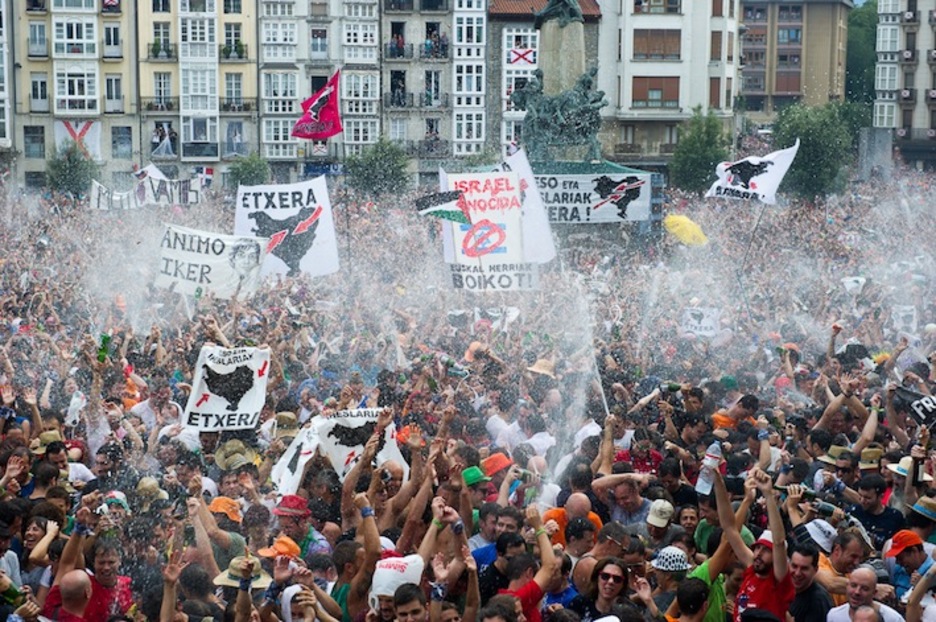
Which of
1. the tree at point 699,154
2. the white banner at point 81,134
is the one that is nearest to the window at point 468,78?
the tree at point 699,154

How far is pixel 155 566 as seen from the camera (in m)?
9.22

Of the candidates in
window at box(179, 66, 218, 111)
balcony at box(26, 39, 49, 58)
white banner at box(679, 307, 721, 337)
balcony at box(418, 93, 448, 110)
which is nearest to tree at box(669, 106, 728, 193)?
balcony at box(418, 93, 448, 110)

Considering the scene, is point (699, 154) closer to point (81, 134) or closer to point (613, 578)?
point (81, 134)

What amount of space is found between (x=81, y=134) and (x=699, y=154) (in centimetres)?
2384

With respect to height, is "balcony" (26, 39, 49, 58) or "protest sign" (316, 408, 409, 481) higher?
"balcony" (26, 39, 49, 58)

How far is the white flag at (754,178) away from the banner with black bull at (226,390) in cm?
1355

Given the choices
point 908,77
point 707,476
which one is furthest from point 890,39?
point 707,476

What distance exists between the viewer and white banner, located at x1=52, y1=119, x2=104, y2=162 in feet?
240

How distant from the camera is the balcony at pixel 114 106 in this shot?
246 ft

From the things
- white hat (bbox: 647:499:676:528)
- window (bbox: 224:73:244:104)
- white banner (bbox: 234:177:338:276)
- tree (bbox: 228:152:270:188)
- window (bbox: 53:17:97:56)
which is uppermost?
window (bbox: 53:17:97:56)

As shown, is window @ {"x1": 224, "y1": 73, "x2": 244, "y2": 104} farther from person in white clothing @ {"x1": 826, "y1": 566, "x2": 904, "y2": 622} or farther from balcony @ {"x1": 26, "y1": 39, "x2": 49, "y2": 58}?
person in white clothing @ {"x1": 826, "y1": 566, "x2": 904, "y2": 622}

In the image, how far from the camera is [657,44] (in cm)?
7738

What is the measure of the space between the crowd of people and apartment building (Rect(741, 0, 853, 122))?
82.2m

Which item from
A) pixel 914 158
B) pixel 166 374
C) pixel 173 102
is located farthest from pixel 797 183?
pixel 166 374
